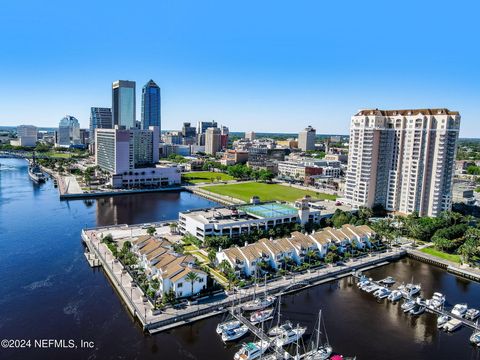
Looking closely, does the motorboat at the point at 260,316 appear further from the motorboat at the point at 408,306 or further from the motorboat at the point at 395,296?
the motorboat at the point at 395,296

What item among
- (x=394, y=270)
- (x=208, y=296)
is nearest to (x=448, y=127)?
(x=394, y=270)

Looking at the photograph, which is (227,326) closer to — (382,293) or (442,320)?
(382,293)

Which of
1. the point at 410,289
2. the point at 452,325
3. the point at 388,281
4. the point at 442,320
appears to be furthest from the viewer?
the point at 388,281

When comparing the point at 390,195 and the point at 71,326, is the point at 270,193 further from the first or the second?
the point at 71,326

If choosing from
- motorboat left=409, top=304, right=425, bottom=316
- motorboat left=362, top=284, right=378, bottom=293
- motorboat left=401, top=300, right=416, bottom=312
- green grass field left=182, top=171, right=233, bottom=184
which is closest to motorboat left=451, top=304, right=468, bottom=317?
motorboat left=409, top=304, right=425, bottom=316

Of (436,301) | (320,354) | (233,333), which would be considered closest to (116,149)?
(233,333)

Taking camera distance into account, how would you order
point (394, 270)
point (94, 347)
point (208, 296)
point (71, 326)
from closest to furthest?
point (94, 347) → point (71, 326) → point (208, 296) → point (394, 270)

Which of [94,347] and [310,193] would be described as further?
[310,193]
